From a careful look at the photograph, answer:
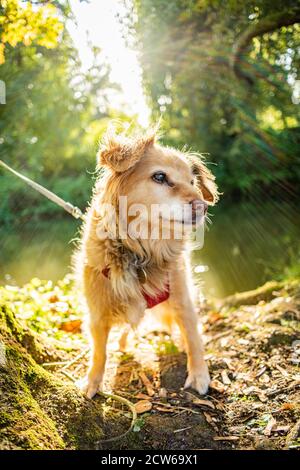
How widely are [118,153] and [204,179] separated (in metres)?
1.09

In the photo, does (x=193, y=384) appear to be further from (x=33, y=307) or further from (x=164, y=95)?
(x=164, y=95)

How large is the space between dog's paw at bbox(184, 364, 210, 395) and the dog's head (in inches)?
48.8

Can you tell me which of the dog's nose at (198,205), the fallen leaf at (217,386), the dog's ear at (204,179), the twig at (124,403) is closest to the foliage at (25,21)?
the dog's ear at (204,179)

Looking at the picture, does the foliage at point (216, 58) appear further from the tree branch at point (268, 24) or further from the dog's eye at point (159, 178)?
the dog's eye at point (159, 178)

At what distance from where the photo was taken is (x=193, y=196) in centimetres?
285

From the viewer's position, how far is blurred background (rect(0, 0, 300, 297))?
4.95 m

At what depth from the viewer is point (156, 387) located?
3066 millimetres

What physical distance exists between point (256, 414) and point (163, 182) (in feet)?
5.78

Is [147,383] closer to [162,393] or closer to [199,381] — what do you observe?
[162,393]

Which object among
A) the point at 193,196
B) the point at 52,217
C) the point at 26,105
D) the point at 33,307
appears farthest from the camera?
the point at 52,217

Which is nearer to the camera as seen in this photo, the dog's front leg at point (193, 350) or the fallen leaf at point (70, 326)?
the dog's front leg at point (193, 350)

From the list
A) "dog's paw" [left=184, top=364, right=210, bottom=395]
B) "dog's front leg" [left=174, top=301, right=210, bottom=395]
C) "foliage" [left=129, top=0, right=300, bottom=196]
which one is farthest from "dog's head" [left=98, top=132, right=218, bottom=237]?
"foliage" [left=129, top=0, right=300, bottom=196]

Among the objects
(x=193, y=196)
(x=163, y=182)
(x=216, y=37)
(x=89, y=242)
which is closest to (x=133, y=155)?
(x=163, y=182)

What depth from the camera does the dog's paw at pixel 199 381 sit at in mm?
2967
